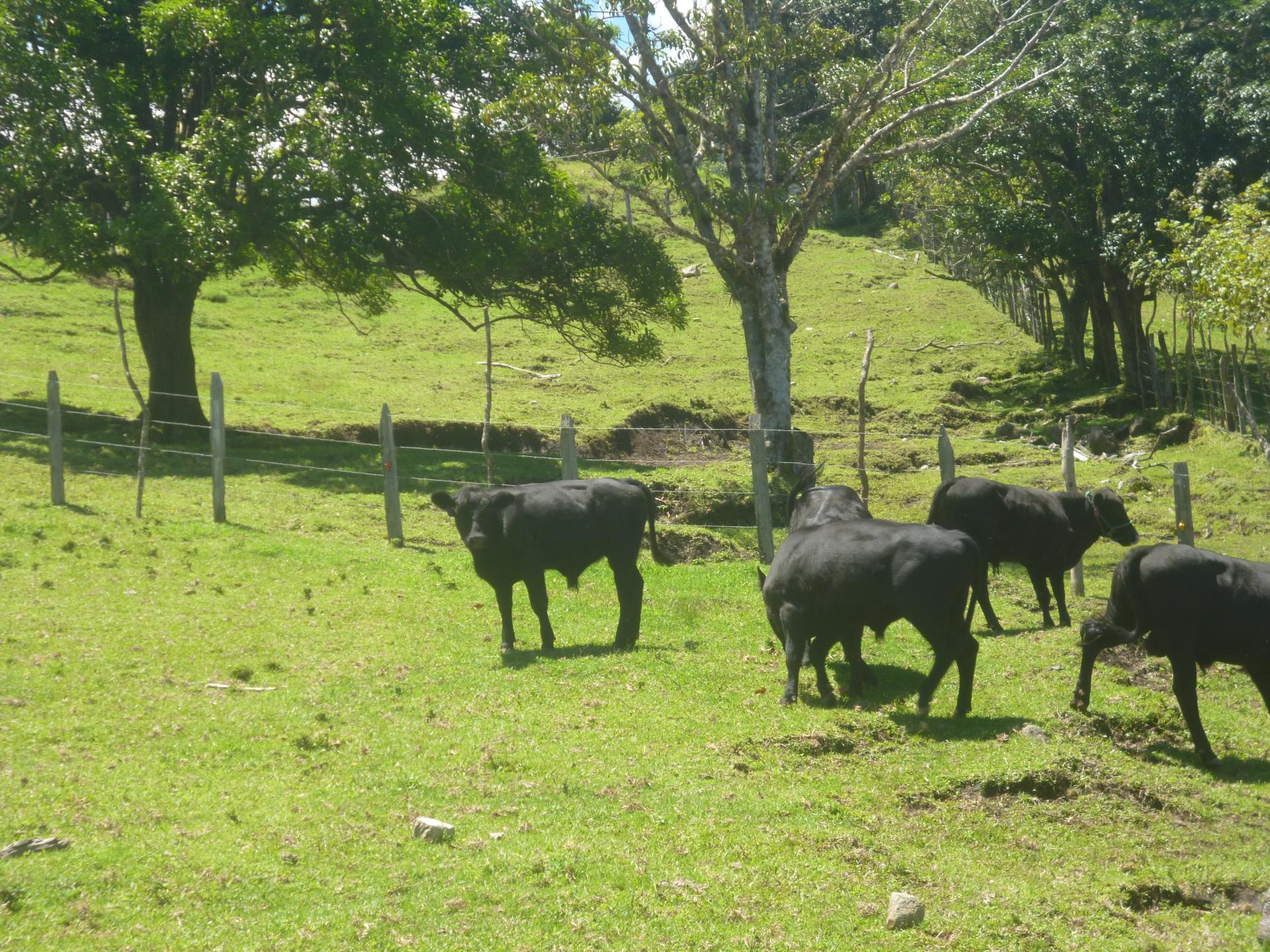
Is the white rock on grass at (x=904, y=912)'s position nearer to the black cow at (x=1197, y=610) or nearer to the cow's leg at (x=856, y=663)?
the black cow at (x=1197, y=610)

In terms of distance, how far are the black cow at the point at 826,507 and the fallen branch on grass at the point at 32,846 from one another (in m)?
6.86

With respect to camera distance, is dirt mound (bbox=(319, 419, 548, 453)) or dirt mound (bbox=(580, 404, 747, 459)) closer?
dirt mound (bbox=(319, 419, 548, 453))

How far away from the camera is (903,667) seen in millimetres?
11664

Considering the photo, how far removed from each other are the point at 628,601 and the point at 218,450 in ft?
23.6

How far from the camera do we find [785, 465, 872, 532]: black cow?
12.0 meters

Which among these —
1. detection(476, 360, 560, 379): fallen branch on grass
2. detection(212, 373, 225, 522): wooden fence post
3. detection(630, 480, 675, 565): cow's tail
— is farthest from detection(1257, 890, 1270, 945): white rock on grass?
detection(476, 360, 560, 379): fallen branch on grass

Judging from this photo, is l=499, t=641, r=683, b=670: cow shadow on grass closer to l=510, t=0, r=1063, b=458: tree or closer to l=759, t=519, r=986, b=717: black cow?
l=759, t=519, r=986, b=717: black cow

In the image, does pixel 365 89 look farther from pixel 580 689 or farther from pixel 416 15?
pixel 580 689

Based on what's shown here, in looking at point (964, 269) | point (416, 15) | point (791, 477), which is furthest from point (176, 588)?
point (964, 269)

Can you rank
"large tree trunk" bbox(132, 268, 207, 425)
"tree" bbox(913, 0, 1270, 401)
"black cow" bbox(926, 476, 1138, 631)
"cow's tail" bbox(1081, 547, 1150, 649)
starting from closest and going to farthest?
"cow's tail" bbox(1081, 547, 1150, 649), "black cow" bbox(926, 476, 1138, 631), "large tree trunk" bbox(132, 268, 207, 425), "tree" bbox(913, 0, 1270, 401)

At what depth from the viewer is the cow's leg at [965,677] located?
10.0 metres

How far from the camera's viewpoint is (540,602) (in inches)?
477

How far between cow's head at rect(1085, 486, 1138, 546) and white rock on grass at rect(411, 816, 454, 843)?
1006cm

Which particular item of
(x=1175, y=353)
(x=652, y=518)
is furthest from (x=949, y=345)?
(x=652, y=518)
